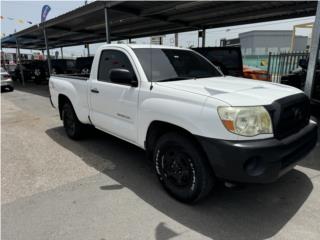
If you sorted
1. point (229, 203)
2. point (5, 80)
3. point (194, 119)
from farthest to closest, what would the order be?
point (5, 80), point (229, 203), point (194, 119)

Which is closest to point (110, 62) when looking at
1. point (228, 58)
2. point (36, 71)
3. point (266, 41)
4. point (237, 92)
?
point (237, 92)

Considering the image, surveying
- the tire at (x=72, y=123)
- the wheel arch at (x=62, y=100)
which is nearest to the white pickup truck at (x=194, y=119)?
the tire at (x=72, y=123)

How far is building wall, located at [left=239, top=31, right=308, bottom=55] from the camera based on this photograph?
51.0m

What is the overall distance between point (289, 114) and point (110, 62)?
2.78 m

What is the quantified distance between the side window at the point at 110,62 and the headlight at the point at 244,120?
1781 mm

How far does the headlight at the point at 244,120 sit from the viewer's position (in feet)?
Result: 7.93

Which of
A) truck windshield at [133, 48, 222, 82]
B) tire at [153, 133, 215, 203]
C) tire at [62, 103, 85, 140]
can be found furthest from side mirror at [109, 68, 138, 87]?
tire at [62, 103, 85, 140]

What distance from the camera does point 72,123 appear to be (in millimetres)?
5434

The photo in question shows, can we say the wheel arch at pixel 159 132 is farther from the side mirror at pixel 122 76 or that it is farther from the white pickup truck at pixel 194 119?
the side mirror at pixel 122 76

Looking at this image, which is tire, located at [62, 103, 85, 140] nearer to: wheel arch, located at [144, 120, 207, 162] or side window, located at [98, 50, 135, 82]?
side window, located at [98, 50, 135, 82]

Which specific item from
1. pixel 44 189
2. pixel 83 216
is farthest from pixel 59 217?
pixel 44 189

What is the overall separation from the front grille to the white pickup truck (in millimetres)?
10

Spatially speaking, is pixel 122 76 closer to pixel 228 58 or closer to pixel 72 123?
pixel 72 123

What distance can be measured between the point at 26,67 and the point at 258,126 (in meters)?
23.2
